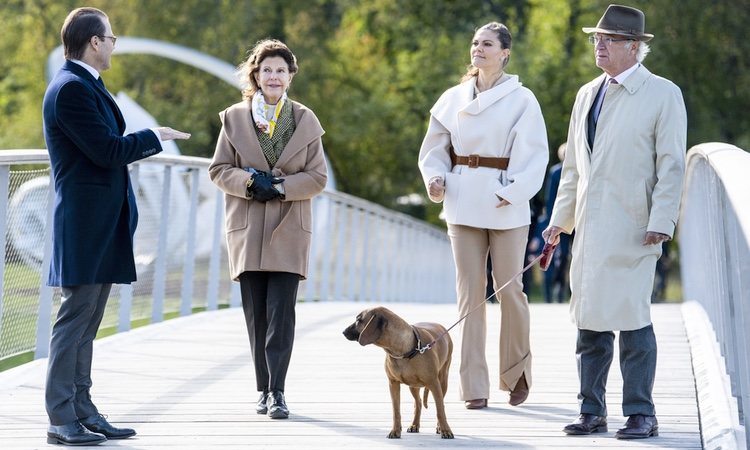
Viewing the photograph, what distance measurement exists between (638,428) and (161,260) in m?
4.96

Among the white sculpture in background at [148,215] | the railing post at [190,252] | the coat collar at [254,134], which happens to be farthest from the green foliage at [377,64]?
the coat collar at [254,134]


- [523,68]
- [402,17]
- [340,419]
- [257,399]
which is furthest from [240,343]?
[402,17]

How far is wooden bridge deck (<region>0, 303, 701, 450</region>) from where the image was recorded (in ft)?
19.1

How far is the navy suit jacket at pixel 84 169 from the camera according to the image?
5.39m

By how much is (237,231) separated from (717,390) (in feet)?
7.78

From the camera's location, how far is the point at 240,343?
9.23 metres

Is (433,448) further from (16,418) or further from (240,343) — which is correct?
(240,343)

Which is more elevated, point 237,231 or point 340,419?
point 237,231

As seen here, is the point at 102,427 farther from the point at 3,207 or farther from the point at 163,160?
the point at 163,160

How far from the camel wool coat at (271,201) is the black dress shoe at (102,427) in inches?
39.6

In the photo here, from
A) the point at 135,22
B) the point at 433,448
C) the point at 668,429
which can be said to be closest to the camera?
the point at 433,448

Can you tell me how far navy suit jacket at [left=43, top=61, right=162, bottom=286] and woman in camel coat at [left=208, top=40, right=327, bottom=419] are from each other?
0.91 m

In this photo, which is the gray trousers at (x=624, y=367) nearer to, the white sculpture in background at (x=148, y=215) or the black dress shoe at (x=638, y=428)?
the black dress shoe at (x=638, y=428)

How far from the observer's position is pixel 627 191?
5.72 m
